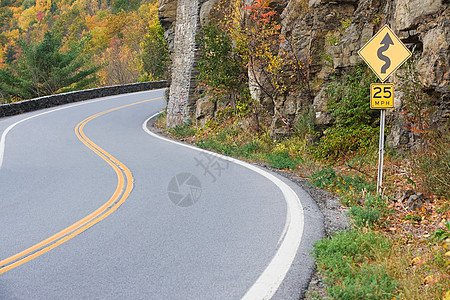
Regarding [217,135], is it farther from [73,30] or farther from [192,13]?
[73,30]

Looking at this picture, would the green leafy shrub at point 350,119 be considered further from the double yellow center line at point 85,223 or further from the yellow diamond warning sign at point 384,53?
the double yellow center line at point 85,223

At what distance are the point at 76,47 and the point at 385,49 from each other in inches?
1619

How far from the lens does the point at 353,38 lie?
11.8m

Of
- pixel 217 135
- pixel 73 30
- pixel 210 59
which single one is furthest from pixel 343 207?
pixel 73 30

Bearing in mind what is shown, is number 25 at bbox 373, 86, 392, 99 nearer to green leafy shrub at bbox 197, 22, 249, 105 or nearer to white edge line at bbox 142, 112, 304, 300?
white edge line at bbox 142, 112, 304, 300

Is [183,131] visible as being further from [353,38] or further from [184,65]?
[353,38]

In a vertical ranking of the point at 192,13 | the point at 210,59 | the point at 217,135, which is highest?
the point at 192,13

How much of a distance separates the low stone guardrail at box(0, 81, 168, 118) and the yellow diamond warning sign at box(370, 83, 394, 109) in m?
22.4

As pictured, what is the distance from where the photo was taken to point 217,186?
8.88 meters

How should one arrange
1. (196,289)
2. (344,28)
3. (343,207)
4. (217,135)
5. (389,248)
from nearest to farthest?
(196,289) → (389,248) → (343,207) → (344,28) → (217,135)

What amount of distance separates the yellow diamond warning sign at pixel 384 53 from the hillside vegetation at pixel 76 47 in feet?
103

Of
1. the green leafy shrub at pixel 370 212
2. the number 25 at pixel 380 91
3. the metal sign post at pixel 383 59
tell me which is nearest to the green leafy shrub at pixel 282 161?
the metal sign post at pixel 383 59

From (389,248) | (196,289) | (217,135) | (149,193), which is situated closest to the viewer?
(196,289)

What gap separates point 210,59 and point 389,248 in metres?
13.6
